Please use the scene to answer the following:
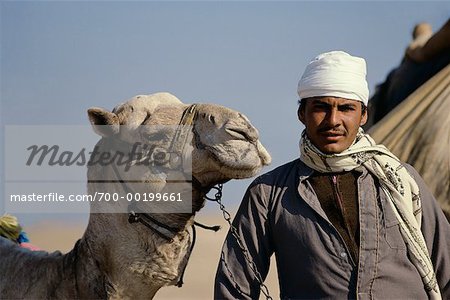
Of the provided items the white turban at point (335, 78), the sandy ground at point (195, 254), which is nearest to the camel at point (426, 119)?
the sandy ground at point (195, 254)

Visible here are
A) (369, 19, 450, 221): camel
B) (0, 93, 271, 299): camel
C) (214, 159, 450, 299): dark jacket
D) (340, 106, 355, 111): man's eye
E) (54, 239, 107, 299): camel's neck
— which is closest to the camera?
(214, 159, 450, 299): dark jacket

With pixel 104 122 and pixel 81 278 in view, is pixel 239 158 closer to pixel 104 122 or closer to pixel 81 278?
pixel 104 122

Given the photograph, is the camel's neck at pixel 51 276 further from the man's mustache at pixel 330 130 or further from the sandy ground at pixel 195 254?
the sandy ground at pixel 195 254

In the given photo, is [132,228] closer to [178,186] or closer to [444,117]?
[178,186]

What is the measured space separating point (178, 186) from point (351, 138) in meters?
0.81

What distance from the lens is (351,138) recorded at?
4359mm

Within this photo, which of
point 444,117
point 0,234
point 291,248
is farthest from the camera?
point 444,117

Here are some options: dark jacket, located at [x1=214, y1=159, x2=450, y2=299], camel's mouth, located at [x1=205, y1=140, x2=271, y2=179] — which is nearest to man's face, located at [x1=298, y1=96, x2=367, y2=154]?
dark jacket, located at [x1=214, y1=159, x2=450, y2=299]

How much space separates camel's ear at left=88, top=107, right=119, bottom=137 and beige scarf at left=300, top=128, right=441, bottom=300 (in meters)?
0.86

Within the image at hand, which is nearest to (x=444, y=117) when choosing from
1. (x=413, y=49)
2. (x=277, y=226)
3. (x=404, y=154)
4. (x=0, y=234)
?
(x=404, y=154)

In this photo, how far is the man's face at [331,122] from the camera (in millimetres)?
4324

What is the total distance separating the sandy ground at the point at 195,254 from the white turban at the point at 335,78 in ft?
12.6

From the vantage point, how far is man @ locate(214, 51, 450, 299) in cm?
426

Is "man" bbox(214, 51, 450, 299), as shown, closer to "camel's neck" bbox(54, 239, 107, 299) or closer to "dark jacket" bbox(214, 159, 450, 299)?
"dark jacket" bbox(214, 159, 450, 299)
